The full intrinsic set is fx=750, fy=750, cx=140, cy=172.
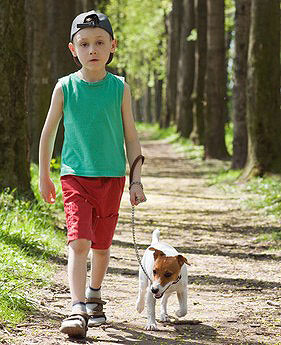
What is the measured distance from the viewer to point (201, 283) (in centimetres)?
721

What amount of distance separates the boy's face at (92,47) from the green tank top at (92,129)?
156mm

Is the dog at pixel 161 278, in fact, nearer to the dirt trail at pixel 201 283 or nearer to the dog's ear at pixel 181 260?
the dog's ear at pixel 181 260

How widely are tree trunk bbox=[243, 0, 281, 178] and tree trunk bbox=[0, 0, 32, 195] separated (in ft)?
21.2

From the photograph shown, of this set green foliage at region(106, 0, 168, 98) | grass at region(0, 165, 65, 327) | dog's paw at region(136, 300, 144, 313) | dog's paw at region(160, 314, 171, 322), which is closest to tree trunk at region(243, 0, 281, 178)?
grass at region(0, 165, 65, 327)

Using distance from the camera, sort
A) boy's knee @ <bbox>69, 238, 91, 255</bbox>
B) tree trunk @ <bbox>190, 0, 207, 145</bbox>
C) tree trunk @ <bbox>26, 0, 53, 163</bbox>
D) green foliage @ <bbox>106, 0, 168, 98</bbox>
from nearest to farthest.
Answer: boy's knee @ <bbox>69, 238, 91, 255</bbox> < tree trunk @ <bbox>26, 0, 53, 163</bbox> < tree trunk @ <bbox>190, 0, 207, 145</bbox> < green foliage @ <bbox>106, 0, 168, 98</bbox>

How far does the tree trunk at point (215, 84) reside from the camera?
843 inches

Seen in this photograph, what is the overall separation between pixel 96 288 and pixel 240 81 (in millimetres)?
13387

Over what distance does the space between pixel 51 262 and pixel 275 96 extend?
28.8 feet

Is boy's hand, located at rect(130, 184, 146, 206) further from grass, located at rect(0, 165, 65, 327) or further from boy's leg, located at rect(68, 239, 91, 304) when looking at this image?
grass, located at rect(0, 165, 65, 327)

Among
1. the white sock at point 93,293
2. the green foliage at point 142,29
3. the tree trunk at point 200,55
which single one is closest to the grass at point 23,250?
the white sock at point 93,293

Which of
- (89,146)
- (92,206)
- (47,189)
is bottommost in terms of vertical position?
(92,206)

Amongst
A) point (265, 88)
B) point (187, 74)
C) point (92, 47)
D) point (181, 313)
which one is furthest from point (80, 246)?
point (187, 74)

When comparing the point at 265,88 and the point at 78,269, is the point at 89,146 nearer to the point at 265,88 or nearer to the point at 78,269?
the point at 78,269

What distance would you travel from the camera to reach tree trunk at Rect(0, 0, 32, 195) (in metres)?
9.70
